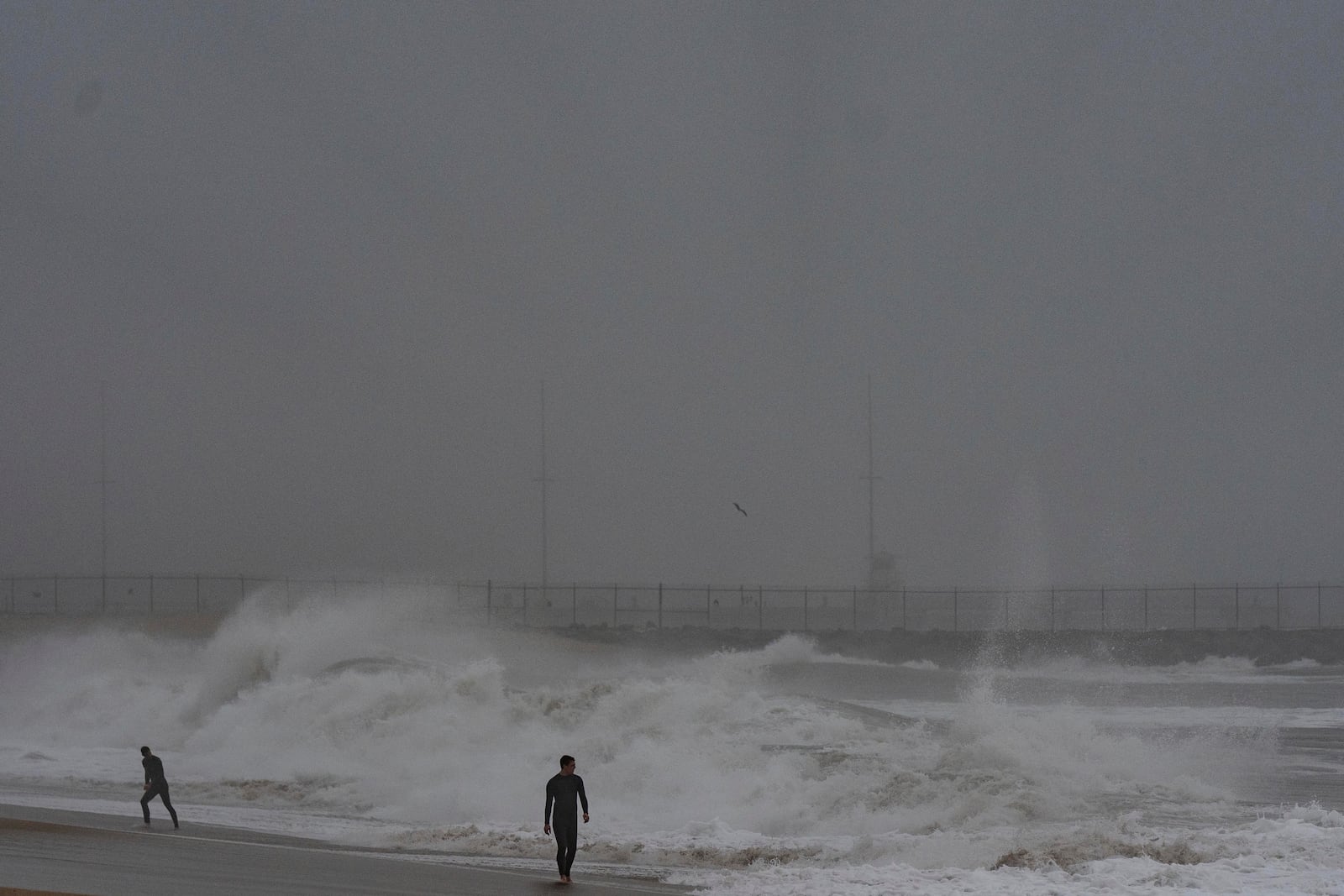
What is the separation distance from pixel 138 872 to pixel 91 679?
30.7m

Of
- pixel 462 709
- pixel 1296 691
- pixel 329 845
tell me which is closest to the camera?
pixel 329 845

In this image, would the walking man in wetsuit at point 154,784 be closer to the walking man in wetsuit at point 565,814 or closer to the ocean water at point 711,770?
the ocean water at point 711,770

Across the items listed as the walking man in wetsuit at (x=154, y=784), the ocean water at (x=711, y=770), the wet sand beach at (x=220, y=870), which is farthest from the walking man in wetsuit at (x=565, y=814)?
the walking man in wetsuit at (x=154, y=784)

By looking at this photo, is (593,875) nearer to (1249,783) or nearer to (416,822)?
(416,822)

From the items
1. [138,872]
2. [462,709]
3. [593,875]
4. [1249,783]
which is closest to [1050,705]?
[1249,783]

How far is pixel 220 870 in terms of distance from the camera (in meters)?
13.5

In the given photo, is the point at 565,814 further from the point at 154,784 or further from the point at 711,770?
the point at 711,770

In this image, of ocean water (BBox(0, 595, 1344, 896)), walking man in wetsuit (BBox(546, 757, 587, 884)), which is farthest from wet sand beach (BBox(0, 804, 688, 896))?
ocean water (BBox(0, 595, 1344, 896))

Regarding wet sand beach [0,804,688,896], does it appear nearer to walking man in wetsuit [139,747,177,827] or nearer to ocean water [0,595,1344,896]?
walking man in wetsuit [139,747,177,827]

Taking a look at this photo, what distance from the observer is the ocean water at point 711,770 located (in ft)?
45.9

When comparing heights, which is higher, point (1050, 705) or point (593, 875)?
point (593, 875)

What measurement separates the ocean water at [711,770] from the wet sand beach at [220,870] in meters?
1.04

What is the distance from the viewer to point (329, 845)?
16.4 metres

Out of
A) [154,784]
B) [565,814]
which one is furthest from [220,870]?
[154,784]
